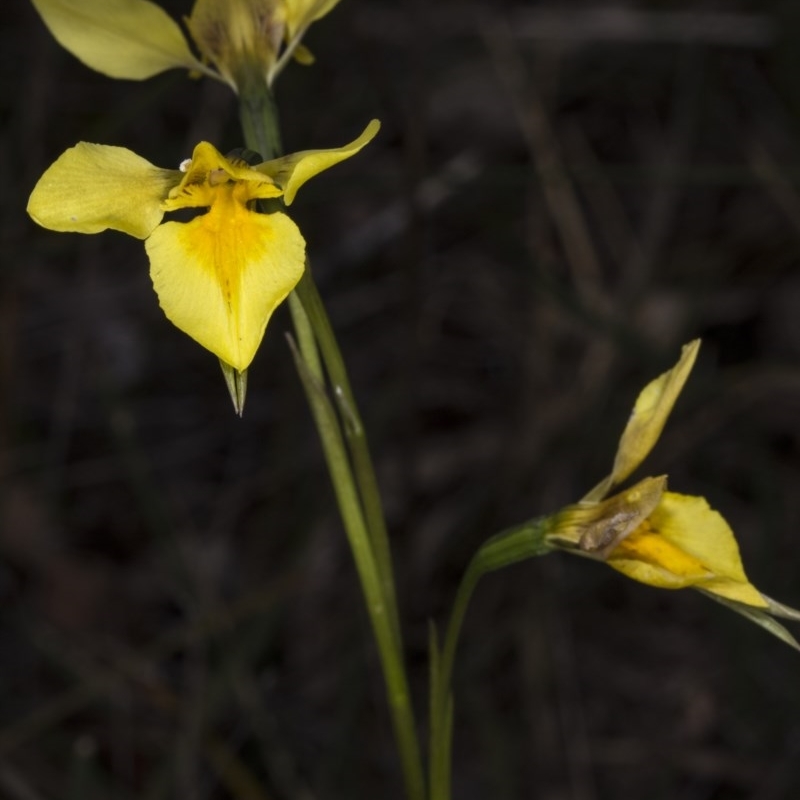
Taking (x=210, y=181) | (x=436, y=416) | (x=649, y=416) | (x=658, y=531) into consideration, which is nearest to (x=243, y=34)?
(x=210, y=181)

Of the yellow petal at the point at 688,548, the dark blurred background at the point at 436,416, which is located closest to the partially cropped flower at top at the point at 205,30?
the yellow petal at the point at 688,548

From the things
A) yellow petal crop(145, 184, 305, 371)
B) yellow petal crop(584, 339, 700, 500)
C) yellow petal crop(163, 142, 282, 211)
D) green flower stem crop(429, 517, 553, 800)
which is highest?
yellow petal crop(163, 142, 282, 211)

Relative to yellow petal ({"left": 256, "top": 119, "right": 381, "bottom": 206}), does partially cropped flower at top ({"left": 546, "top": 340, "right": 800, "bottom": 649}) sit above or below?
below

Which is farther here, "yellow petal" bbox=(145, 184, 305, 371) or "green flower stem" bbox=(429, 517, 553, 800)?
"green flower stem" bbox=(429, 517, 553, 800)

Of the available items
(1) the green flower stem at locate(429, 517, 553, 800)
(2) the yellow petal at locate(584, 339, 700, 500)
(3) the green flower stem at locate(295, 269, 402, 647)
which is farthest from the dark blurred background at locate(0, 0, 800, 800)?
(2) the yellow petal at locate(584, 339, 700, 500)

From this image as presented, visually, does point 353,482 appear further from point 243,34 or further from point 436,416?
→ point 436,416

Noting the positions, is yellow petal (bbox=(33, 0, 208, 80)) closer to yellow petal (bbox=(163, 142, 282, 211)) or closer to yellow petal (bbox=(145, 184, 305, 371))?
yellow petal (bbox=(163, 142, 282, 211))
